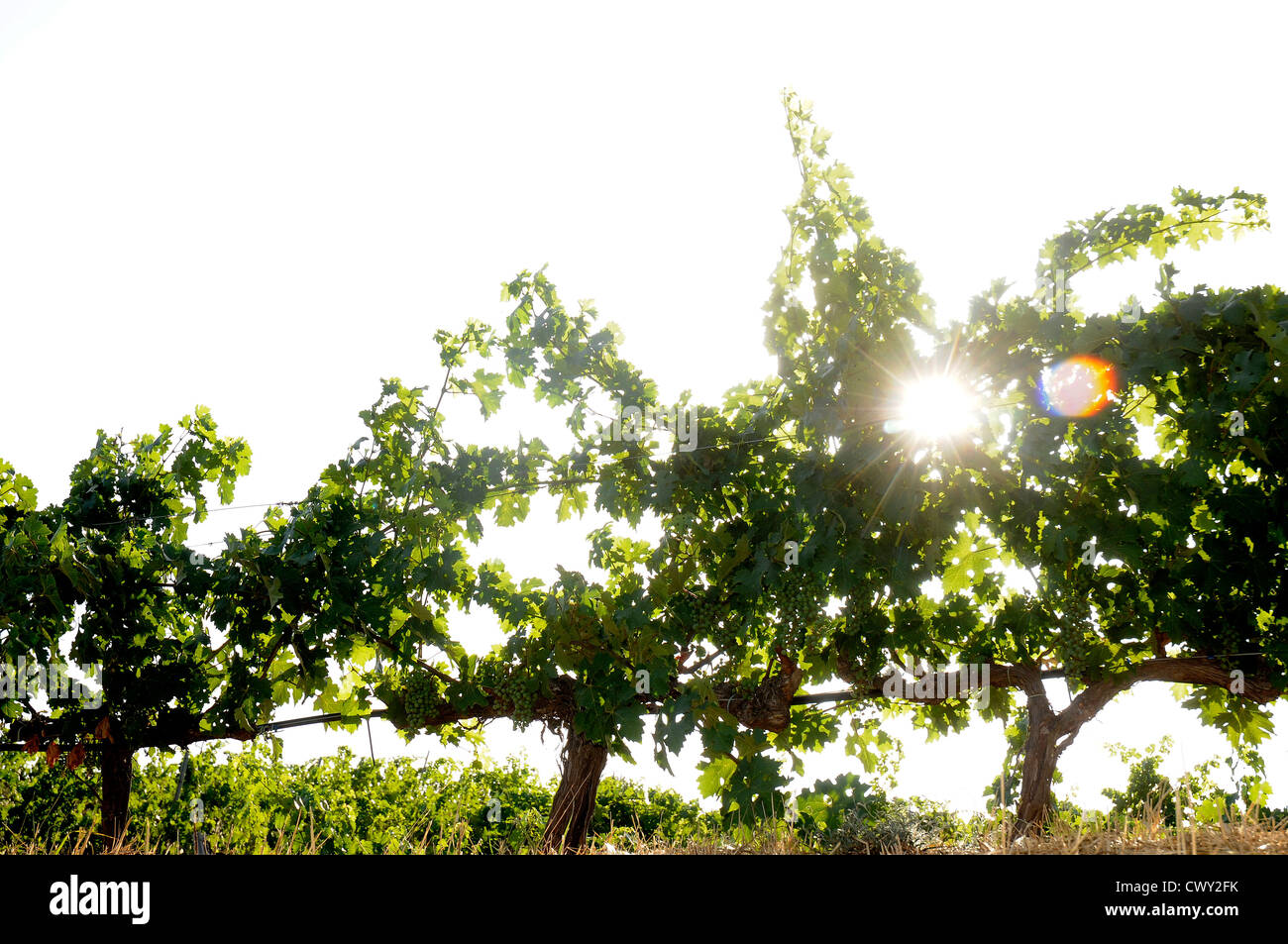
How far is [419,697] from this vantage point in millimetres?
6910

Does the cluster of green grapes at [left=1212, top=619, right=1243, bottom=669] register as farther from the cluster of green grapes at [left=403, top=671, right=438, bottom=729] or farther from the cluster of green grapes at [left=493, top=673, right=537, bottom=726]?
the cluster of green grapes at [left=403, top=671, right=438, bottom=729]

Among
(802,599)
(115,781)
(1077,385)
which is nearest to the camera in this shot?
(1077,385)

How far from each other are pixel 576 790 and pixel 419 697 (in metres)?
1.43

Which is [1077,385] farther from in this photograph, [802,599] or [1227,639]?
[1227,639]

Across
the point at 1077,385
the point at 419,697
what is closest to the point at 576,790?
the point at 419,697

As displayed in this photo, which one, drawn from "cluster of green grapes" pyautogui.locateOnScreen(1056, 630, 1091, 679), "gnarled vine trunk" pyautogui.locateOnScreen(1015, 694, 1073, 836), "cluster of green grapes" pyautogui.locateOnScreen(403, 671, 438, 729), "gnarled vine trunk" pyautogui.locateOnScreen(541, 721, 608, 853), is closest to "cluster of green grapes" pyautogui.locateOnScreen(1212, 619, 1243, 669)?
"cluster of green grapes" pyautogui.locateOnScreen(1056, 630, 1091, 679)

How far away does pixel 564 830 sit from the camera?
6375 mm

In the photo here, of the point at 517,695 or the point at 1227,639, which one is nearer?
the point at 1227,639

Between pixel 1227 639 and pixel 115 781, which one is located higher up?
pixel 1227 639

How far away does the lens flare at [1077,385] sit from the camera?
4645mm

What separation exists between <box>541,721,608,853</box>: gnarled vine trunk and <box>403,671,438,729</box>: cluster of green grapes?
3.69 ft

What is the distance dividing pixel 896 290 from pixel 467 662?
13.9 feet
